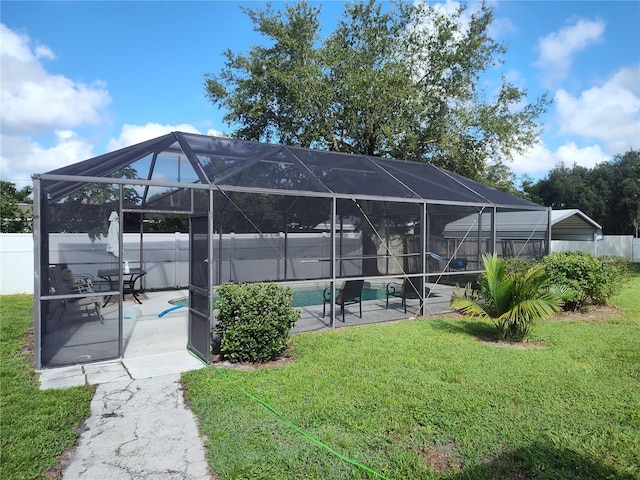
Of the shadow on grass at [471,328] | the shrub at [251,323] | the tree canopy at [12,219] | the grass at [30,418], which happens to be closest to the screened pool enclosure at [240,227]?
the shrub at [251,323]

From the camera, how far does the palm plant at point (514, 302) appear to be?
241 inches

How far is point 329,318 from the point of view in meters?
7.58

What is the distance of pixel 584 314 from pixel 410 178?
447cm

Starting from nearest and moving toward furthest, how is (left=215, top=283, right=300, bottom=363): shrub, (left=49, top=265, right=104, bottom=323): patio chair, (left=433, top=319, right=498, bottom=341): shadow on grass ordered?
(left=49, top=265, right=104, bottom=323): patio chair
(left=215, top=283, right=300, bottom=363): shrub
(left=433, top=319, right=498, bottom=341): shadow on grass

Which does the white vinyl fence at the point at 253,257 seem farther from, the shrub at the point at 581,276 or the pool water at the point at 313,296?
the shrub at the point at 581,276

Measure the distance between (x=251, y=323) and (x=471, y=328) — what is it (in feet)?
13.3

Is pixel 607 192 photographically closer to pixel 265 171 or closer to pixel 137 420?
pixel 265 171

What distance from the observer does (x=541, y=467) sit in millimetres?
2967

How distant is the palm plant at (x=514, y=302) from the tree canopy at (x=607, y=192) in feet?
99.8

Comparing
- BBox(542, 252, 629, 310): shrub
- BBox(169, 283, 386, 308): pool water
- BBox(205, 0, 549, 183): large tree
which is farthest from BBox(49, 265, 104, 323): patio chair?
BBox(205, 0, 549, 183): large tree

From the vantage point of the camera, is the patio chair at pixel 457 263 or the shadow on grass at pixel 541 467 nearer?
the shadow on grass at pixel 541 467

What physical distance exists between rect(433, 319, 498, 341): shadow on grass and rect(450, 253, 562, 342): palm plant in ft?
1.08

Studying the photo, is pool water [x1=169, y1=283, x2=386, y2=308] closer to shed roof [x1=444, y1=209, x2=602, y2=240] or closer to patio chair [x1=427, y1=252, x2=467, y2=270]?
patio chair [x1=427, y1=252, x2=467, y2=270]

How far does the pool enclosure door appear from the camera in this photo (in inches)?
211
